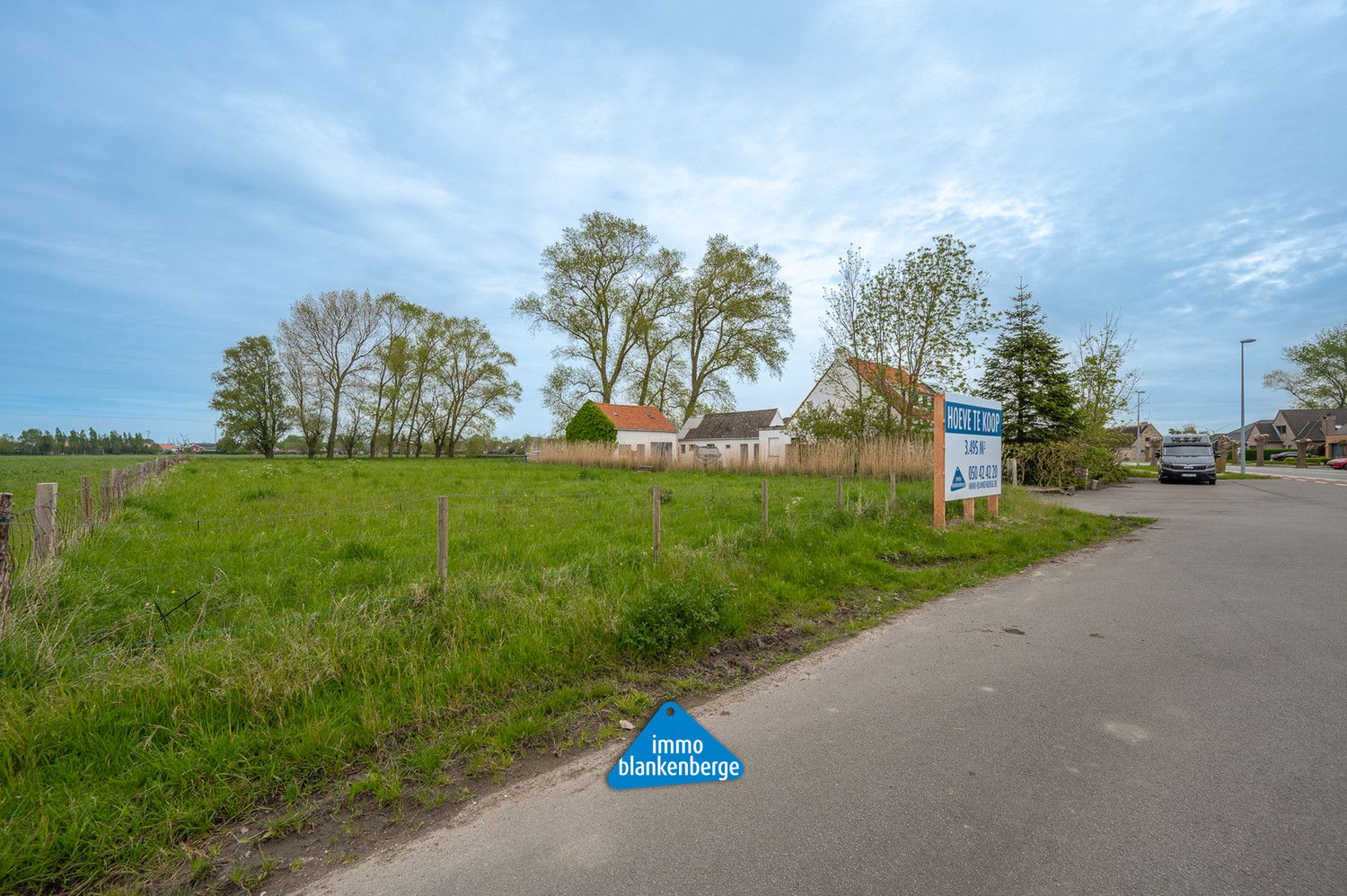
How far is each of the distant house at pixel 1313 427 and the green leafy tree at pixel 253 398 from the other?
9228 centimetres

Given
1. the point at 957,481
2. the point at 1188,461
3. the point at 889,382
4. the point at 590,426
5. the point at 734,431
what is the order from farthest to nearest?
the point at 734,431, the point at 590,426, the point at 1188,461, the point at 889,382, the point at 957,481

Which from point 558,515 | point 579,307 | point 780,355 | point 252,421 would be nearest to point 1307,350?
point 780,355

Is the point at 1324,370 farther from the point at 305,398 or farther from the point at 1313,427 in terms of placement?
the point at 305,398

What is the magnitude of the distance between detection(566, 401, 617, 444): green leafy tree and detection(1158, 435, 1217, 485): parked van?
97.1 feet

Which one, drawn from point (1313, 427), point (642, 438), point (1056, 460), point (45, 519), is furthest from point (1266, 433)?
point (45, 519)

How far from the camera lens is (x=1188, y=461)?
26375 mm

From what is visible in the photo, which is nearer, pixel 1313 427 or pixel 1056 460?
pixel 1056 460

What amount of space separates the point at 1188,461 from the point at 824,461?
16.3 m

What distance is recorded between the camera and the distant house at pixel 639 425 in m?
45.5

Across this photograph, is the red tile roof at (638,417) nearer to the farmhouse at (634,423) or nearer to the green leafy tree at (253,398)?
the farmhouse at (634,423)

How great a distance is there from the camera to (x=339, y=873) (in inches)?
102

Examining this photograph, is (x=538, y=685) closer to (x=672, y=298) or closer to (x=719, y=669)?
(x=719, y=669)

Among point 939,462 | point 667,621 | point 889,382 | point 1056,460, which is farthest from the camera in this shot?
point 1056,460

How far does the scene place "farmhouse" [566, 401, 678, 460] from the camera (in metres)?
44.6
